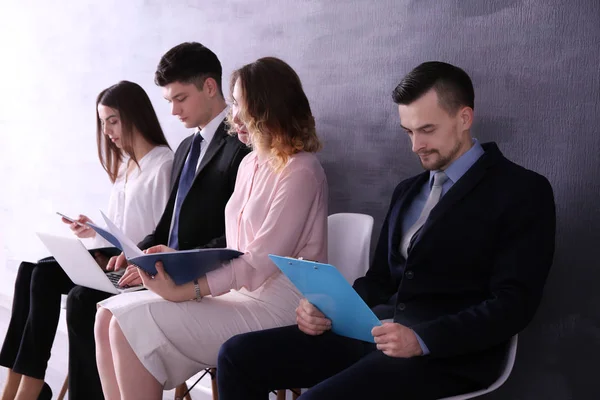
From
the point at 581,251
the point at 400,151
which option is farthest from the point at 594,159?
the point at 400,151

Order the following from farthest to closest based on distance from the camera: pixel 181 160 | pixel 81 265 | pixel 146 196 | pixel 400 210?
pixel 146 196
pixel 181 160
pixel 81 265
pixel 400 210

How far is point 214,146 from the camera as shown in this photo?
2.55 m

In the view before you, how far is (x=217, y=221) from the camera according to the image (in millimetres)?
2486

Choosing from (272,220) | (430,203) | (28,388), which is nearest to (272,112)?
(272,220)

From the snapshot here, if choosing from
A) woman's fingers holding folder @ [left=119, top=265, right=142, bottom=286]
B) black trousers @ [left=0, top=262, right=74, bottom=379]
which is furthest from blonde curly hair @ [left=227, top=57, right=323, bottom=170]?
black trousers @ [left=0, top=262, right=74, bottom=379]

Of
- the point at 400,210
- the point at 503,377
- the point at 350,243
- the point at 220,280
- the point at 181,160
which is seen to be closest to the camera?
the point at 503,377

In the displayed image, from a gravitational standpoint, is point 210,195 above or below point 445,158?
below

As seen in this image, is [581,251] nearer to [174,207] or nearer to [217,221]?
[217,221]

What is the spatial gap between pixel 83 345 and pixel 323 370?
3.46ft

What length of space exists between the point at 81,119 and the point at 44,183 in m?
0.63

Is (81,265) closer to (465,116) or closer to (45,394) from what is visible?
(45,394)

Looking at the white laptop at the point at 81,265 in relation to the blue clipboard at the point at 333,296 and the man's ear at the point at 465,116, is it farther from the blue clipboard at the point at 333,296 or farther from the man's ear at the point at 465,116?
the man's ear at the point at 465,116

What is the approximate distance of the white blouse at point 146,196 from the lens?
112 inches

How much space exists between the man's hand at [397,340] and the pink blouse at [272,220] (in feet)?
1.76
